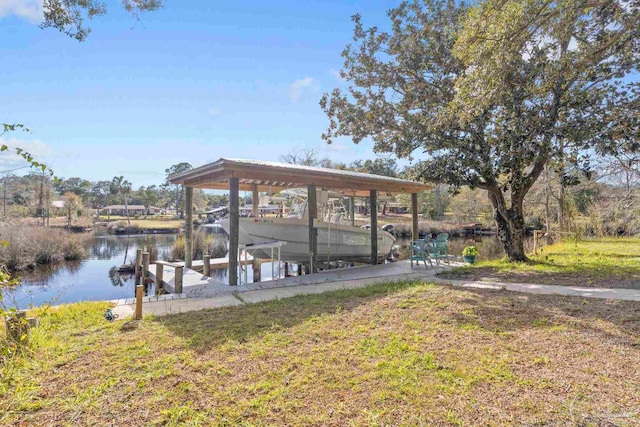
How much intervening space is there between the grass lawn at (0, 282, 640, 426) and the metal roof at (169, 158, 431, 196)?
3.58 metres

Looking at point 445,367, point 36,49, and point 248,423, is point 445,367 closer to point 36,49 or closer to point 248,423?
point 248,423

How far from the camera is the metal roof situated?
7664 mm

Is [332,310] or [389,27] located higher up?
[389,27]

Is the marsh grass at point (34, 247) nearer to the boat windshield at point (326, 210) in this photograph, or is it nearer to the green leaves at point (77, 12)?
the boat windshield at point (326, 210)

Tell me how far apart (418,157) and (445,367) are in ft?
25.0

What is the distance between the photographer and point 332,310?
17.6 ft

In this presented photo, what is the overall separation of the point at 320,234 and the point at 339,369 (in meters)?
7.55

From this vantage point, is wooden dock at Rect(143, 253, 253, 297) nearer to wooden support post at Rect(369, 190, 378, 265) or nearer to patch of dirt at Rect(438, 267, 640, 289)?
wooden support post at Rect(369, 190, 378, 265)

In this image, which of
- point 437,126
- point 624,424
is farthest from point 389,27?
point 624,424

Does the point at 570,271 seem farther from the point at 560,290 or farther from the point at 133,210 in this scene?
the point at 133,210

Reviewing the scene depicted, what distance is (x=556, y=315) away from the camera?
187 inches

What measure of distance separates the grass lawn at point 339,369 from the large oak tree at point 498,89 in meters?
4.08

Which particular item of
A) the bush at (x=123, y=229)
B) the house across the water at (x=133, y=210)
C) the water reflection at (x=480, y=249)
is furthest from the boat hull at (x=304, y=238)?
the house across the water at (x=133, y=210)

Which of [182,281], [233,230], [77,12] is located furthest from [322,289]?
[77,12]
